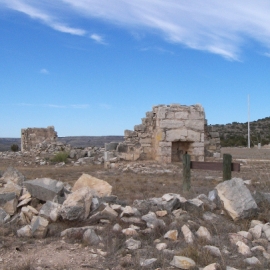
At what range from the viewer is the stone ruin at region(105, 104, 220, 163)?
50.2ft

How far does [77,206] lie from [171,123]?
1034 cm

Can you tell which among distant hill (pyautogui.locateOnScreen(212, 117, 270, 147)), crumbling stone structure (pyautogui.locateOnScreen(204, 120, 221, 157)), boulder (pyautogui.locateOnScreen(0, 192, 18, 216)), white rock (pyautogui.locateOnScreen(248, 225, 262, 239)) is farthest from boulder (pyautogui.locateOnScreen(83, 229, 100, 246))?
distant hill (pyautogui.locateOnScreen(212, 117, 270, 147))

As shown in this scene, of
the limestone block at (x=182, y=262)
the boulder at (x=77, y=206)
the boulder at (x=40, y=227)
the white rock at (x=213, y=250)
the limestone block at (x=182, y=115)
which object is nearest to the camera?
the limestone block at (x=182, y=262)

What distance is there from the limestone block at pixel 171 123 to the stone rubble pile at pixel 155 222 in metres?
8.85

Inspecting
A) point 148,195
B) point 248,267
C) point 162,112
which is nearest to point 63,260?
point 248,267

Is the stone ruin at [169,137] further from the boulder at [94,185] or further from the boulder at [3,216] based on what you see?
the boulder at [3,216]

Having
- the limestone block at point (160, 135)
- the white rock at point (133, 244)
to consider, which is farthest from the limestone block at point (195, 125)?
the white rock at point (133, 244)

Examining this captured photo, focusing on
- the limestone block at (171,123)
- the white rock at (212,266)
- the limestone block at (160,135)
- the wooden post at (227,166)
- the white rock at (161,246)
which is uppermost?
the limestone block at (171,123)

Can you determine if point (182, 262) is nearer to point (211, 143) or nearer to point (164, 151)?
point (164, 151)

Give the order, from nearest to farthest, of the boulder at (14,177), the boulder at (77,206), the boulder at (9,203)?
1. the boulder at (77,206)
2. the boulder at (9,203)
3. the boulder at (14,177)

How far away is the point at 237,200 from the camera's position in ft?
18.2

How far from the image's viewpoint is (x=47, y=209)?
215 inches

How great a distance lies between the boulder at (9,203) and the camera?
5.84 metres

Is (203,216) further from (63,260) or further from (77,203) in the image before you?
(63,260)
